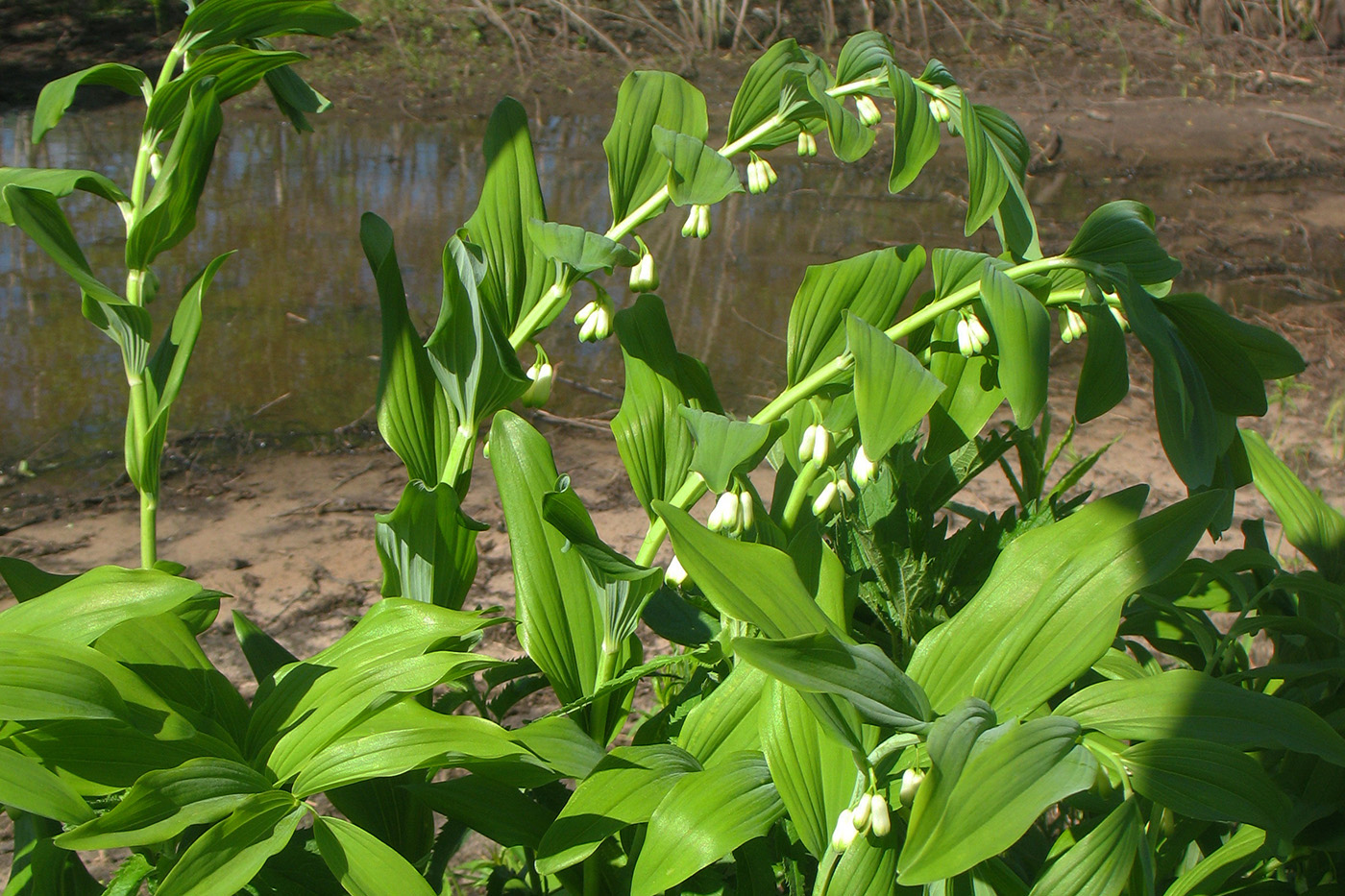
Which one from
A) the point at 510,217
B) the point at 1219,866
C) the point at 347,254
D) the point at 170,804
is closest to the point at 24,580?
the point at 170,804

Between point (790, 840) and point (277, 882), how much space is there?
1.66 ft

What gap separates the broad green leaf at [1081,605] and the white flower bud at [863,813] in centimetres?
13

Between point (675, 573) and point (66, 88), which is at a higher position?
point (66, 88)

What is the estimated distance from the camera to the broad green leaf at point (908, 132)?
40.6 inches

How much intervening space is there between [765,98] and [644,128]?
14 centimetres

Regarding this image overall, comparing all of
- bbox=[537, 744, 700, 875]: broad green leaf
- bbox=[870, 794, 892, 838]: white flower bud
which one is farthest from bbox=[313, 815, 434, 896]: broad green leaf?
bbox=[870, 794, 892, 838]: white flower bud

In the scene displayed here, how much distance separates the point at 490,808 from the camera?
1.01 metres

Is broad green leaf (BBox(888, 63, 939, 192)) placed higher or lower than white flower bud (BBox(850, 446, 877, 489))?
higher

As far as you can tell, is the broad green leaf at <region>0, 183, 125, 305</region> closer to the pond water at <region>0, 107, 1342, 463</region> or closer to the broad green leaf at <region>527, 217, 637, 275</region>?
the broad green leaf at <region>527, 217, 637, 275</region>

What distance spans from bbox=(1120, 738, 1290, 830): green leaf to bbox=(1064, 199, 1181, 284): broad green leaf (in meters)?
0.44

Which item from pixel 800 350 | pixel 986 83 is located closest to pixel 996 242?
pixel 986 83

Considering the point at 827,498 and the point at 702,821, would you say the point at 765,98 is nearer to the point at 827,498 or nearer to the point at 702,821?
the point at 827,498

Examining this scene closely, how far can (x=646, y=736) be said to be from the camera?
1.16 meters

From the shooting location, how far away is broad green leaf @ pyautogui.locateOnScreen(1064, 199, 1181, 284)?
99 cm
